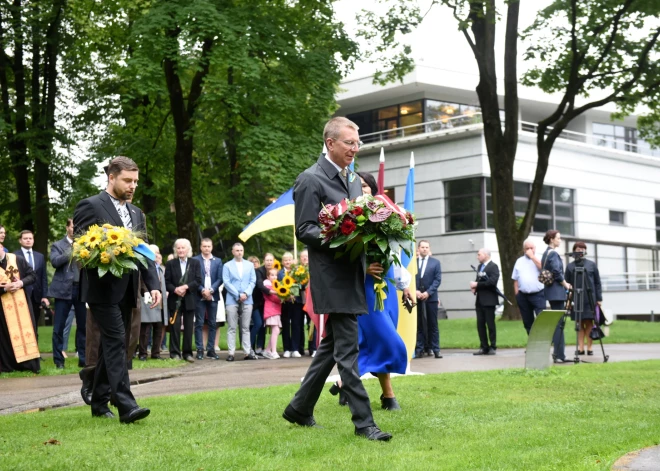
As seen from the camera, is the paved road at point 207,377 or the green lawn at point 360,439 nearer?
the green lawn at point 360,439

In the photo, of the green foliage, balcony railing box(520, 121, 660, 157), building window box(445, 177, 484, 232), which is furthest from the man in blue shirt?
balcony railing box(520, 121, 660, 157)

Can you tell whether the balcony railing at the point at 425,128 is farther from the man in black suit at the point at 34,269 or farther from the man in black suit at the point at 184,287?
the man in black suit at the point at 34,269

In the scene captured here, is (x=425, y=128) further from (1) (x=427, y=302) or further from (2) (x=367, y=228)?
(2) (x=367, y=228)

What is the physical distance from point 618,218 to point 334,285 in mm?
46956

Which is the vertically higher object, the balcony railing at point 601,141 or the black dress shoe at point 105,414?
the balcony railing at point 601,141

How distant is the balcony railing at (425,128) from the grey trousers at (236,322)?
27526mm

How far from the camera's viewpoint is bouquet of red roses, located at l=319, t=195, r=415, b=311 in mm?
6785

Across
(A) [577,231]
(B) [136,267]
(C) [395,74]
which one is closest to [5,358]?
(B) [136,267]

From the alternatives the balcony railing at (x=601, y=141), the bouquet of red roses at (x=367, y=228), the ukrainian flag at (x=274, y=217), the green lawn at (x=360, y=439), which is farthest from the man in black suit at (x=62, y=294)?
the balcony railing at (x=601, y=141)

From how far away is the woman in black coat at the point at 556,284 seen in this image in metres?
16.4

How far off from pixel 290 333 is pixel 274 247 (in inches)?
Result: 638

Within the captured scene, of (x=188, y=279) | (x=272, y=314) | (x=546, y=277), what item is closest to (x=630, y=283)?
(x=272, y=314)

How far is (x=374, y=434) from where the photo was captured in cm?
668

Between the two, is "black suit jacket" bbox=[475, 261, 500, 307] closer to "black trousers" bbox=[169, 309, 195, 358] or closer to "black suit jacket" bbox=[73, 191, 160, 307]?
"black trousers" bbox=[169, 309, 195, 358]
